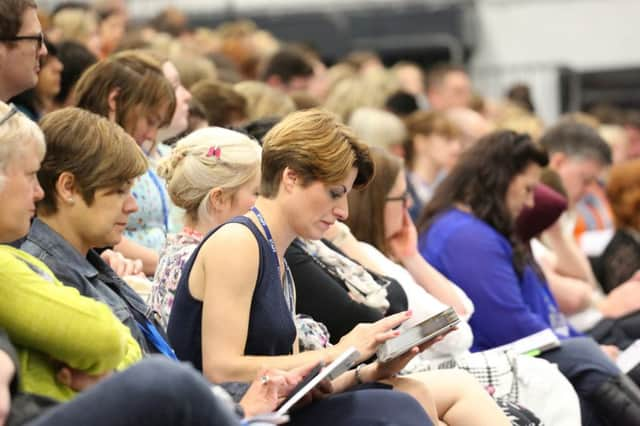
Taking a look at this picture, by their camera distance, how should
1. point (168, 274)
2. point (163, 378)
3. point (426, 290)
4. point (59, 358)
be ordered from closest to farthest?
point (163, 378)
point (59, 358)
point (168, 274)
point (426, 290)

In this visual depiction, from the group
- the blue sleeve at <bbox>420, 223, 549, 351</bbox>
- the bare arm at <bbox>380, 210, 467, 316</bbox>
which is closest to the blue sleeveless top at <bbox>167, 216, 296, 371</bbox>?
the bare arm at <bbox>380, 210, 467, 316</bbox>

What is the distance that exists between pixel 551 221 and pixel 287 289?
7.60 ft

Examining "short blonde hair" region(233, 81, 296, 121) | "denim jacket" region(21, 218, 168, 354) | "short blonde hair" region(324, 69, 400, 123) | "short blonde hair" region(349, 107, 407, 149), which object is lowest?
"short blonde hair" region(324, 69, 400, 123)

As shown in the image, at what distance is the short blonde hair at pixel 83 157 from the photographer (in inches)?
126

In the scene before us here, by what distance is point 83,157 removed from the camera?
126 inches

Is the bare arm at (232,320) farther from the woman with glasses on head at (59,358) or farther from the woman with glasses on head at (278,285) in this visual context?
the woman with glasses on head at (59,358)

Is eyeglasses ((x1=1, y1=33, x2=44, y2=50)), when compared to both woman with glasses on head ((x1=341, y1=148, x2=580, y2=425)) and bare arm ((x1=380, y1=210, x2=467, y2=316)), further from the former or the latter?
bare arm ((x1=380, y1=210, x2=467, y2=316))

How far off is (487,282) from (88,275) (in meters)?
2.20

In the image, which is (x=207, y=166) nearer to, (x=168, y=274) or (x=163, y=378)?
(x=168, y=274)

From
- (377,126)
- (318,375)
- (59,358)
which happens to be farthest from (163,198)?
(377,126)

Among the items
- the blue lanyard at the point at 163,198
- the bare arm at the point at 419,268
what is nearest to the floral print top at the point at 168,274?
the blue lanyard at the point at 163,198

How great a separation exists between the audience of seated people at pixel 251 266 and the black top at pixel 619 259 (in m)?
0.01

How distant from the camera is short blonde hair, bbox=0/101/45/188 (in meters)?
2.84

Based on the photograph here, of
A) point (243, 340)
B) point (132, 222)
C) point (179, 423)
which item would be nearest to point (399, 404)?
point (243, 340)
